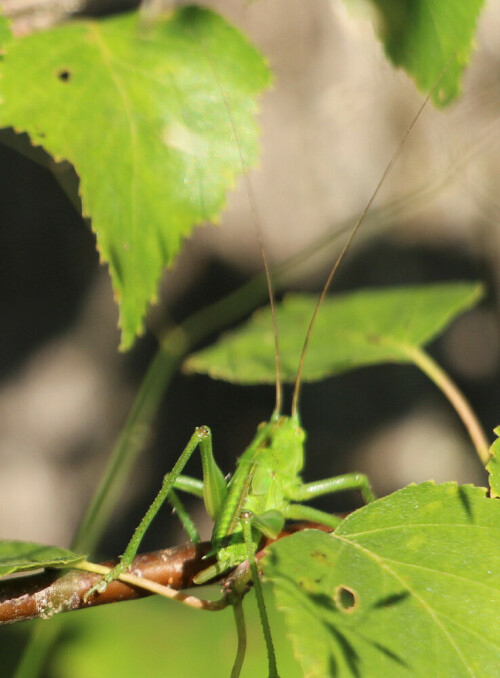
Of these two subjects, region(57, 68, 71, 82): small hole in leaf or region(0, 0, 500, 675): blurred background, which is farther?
region(0, 0, 500, 675): blurred background

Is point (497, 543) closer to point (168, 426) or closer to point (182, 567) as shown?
point (182, 567)

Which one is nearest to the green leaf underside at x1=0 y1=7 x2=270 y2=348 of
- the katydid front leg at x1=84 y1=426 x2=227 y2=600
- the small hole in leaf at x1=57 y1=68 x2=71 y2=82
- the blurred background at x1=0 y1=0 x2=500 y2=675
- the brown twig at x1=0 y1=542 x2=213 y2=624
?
the small hole in leaf at x1=57 y1=68 x2=71 y2=82

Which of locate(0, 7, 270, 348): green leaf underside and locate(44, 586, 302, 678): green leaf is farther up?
locate(0, 7, 270, 348): green leaf underside

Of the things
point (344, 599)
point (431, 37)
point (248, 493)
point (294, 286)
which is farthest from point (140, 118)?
point (294, 286)

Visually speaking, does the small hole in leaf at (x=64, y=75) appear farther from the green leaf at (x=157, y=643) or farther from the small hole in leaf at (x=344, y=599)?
the green leaf at (x=157, y=643)

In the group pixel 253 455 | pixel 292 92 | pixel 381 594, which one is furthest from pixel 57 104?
pixel 292 92

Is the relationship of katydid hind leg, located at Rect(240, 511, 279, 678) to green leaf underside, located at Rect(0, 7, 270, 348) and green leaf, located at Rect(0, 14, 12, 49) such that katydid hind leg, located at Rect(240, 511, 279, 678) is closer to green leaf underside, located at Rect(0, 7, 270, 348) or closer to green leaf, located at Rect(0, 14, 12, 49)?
green leaf underside, located at Rect(0, 7, 270, 348)

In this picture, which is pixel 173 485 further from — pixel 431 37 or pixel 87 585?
pixel 431 37
